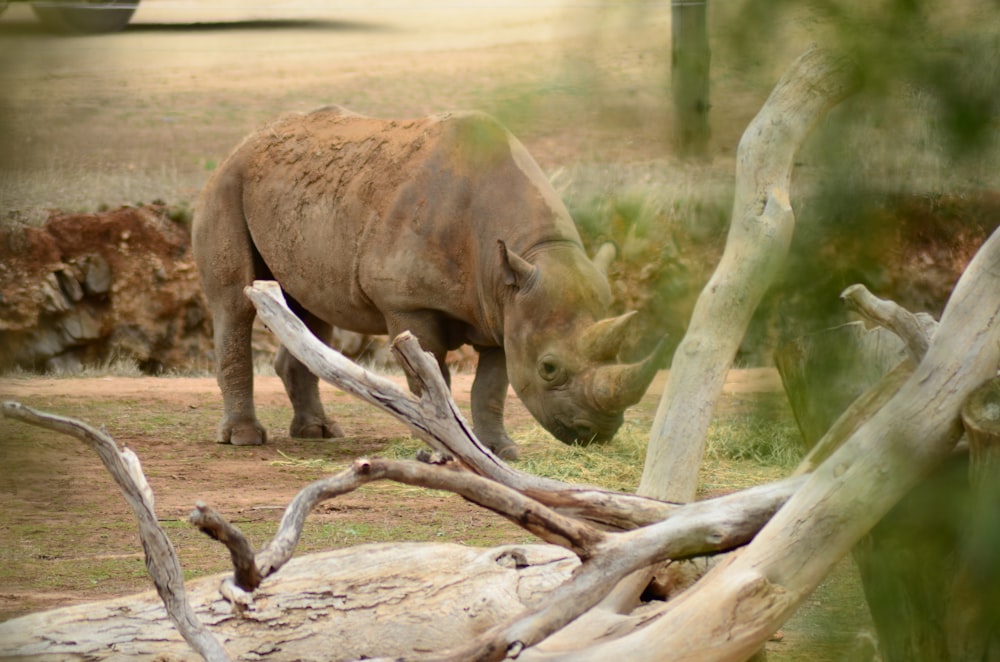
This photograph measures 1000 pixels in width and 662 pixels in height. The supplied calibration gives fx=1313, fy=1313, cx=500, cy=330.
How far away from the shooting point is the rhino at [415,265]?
801 cm

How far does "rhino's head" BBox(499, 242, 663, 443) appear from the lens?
308 inches

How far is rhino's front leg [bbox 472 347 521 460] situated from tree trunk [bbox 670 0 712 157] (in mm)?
7714

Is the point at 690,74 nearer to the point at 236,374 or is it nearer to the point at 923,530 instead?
the point at 923,530

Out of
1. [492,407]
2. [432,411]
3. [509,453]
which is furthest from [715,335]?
[492,407]

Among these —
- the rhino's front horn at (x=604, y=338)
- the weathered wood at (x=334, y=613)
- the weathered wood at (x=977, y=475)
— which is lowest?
the rhino's front horn at (x=604, y=338)

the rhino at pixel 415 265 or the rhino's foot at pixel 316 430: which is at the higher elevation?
the rhino at pixel 415 265

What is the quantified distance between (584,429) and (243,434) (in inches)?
110

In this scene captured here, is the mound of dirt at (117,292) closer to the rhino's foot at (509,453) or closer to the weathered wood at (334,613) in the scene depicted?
the rhino's foot at (509,453)

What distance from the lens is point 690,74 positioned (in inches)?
35.3

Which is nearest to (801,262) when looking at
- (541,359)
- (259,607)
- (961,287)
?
(961,287)

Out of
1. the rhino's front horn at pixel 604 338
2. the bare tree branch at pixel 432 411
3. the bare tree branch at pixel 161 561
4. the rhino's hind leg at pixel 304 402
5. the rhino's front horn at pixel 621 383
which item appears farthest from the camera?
the rhino's hind leg at pixel 304 402

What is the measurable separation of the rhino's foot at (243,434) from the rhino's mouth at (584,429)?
8.18ft

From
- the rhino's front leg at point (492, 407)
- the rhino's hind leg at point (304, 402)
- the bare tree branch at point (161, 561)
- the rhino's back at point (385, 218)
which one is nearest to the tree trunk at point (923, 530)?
the bare tree branch at point (161, 561)

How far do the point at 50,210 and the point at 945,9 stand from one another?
13724mm
